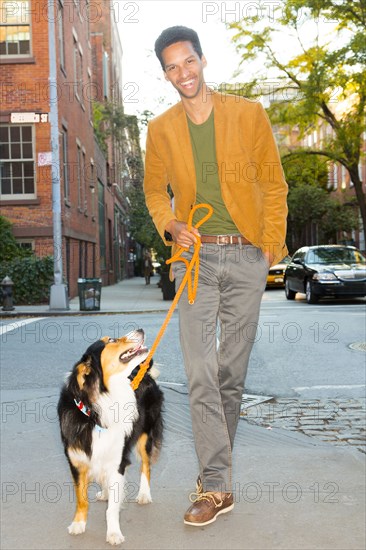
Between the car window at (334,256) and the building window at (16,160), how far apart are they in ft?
28.0

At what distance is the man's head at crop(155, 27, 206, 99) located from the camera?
3879 mm

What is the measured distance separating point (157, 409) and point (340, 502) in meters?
1.20

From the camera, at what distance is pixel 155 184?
4.22 m

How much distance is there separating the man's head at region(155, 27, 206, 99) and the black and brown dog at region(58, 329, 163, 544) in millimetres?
1306

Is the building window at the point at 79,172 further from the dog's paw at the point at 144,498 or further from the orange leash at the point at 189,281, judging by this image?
the orange leash at the point at 189,281

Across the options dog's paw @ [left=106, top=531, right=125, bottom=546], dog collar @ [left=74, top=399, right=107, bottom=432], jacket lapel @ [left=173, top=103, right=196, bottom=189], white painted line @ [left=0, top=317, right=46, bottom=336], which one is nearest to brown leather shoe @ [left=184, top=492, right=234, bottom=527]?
dog's paw @ [left=106, top=531, right=125, bottom=546]

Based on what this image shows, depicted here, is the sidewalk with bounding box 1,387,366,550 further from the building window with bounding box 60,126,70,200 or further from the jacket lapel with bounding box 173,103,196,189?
the building window with bounding box 60,126,70,200

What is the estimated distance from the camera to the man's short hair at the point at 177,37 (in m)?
3.88

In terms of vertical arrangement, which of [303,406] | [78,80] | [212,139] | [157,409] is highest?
[78,80]

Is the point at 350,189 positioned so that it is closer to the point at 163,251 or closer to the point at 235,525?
the point at 163,251

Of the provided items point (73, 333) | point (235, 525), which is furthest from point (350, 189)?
point (235, 525)

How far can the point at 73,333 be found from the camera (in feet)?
43.1

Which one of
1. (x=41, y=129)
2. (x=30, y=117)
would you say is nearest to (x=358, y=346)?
(x=30, y=117)

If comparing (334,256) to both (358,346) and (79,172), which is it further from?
(79,172)
